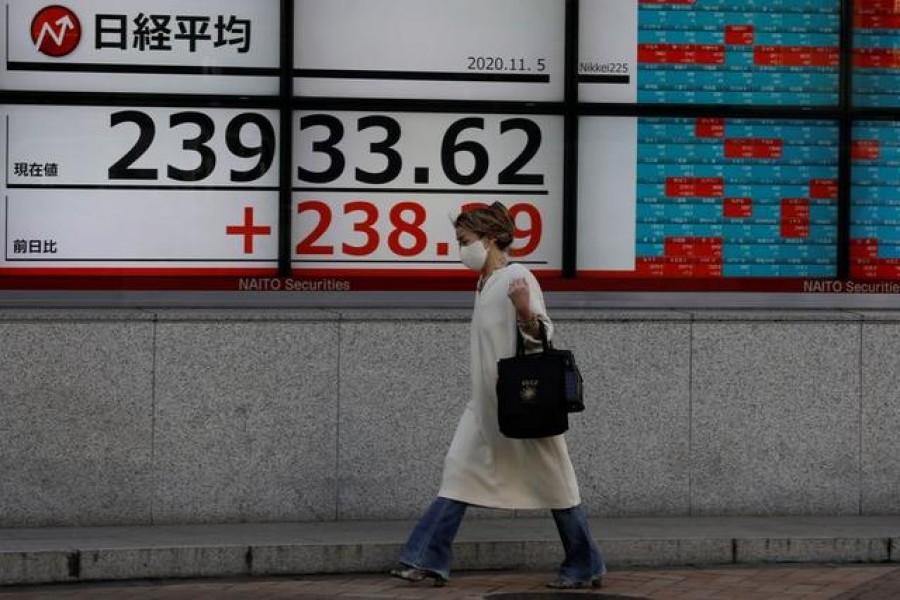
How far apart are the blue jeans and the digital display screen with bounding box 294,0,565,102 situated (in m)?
2.90

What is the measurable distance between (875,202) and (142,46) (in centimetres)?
429

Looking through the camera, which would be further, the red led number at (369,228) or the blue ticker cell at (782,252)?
the blue ticker cell at (782,252)

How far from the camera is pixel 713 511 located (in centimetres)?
1071

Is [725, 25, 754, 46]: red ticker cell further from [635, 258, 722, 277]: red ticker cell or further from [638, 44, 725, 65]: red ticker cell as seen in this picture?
[635, 258, 722, 277]: red ticker cell

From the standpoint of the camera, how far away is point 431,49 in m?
10.8

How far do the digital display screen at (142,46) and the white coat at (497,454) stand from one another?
2.55 metres

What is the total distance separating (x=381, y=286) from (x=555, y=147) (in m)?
1.27

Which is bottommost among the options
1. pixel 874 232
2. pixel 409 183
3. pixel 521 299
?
pixel 521 299

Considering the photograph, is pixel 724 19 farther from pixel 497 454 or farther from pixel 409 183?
pixel 497 454

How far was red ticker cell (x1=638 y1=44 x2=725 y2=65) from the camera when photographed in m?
11.0

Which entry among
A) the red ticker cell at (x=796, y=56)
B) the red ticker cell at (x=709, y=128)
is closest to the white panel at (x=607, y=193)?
the red ticker cell at (x=709, y=128)

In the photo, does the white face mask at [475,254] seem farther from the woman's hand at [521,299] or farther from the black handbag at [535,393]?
the black handbag at [535,393]

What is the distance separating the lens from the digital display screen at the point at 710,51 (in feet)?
36.0

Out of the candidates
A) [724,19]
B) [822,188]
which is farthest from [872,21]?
[822,188]
